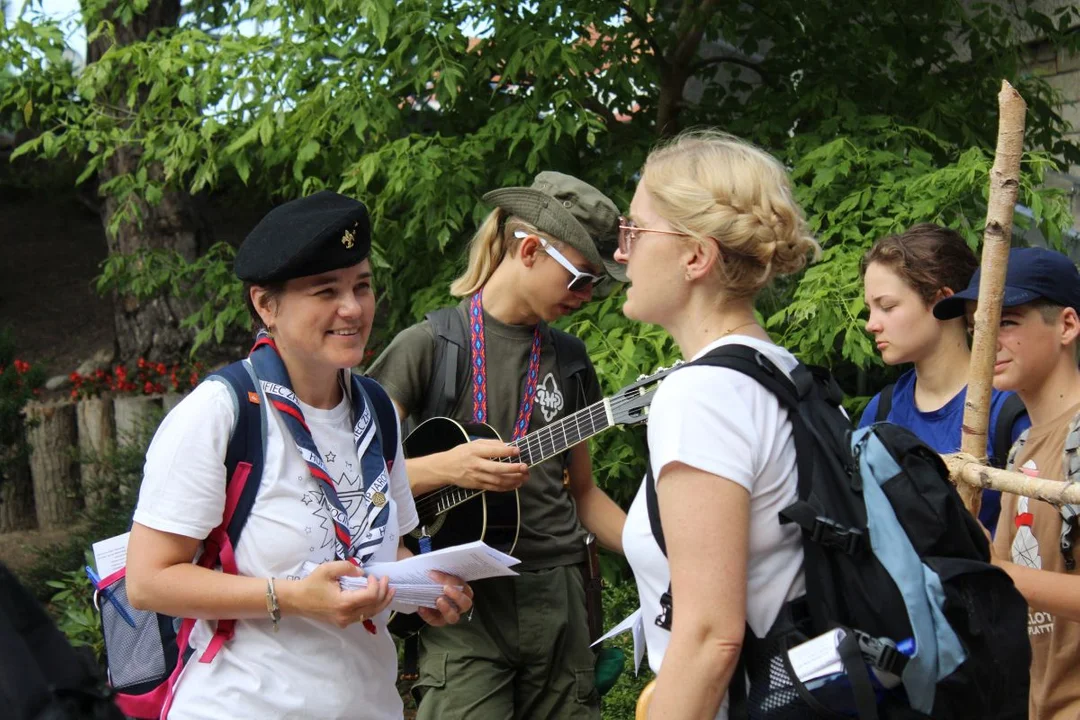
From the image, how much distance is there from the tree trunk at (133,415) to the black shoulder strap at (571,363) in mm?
5109

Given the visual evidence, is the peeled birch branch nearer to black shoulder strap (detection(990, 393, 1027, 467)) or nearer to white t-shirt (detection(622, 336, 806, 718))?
white t-shirt (detection(622, 336, 806, 718))

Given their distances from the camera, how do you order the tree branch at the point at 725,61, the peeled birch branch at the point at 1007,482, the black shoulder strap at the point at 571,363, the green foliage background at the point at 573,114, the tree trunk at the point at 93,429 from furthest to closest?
the tree trunk at the point at 93,429
the tree branch at the point at 725,61
the green foliage background at the point at 573,114
the black shoulder strap at the point at 571,363
the peeled birch branch at the point at 1007,482

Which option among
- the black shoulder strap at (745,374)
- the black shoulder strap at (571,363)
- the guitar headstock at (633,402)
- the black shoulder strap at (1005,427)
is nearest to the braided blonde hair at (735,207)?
the black shoulder strap at (745,374)

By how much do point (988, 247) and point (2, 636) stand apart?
2.03m

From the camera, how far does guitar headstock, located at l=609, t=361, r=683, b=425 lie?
356cm

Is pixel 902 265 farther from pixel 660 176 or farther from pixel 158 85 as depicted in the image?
pixel 158 85

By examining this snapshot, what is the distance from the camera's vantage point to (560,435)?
3.62m

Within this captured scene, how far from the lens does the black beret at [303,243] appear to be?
255cm

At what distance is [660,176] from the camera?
227cm

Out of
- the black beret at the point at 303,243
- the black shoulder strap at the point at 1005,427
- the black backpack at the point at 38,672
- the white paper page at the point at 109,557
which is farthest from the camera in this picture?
Answer: the black shoulder strap at the point at 1005,427

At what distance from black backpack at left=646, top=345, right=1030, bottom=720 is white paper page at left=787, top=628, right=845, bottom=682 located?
1 centimetres

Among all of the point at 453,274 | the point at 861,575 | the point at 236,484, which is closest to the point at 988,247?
the point at 861,575

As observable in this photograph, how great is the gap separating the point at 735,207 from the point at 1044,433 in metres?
1.15

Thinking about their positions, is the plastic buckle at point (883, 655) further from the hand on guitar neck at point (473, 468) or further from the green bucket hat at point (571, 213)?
the green bucket hat at point (571, 213)
